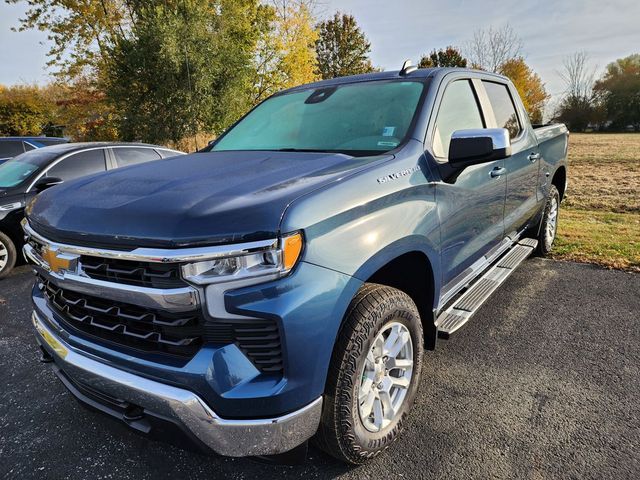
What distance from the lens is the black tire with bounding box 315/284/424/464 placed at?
179cm

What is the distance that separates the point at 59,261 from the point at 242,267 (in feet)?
2.94

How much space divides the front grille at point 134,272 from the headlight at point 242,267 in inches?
2.3

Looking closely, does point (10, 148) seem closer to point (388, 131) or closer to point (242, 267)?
point (388, 131)

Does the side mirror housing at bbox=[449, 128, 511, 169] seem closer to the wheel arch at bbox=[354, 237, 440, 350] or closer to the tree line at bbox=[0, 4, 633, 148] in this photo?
the wheel arch at bbox=[354, 237, 440, 350]

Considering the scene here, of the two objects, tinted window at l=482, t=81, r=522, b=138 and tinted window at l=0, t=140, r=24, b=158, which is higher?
tinted window at l=0, t=140, r=24, b=158

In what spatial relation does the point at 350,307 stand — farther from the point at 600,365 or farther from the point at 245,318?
the point at 600,365

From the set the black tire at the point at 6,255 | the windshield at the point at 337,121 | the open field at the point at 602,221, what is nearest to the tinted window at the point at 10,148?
the black tire at the point at 6,255

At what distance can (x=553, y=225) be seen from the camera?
17.6 ft

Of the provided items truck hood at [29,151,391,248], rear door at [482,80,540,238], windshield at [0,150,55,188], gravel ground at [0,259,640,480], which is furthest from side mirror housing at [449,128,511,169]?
windshield at [0,150,55,188]

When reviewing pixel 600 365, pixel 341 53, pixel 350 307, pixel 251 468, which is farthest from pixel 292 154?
pixel 341 53

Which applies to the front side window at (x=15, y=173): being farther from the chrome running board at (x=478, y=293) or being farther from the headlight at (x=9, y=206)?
the chrome running board at (x=478, y=293)

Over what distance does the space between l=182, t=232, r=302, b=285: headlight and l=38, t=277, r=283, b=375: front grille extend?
0.15 metres

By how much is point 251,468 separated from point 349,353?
2.79 ft

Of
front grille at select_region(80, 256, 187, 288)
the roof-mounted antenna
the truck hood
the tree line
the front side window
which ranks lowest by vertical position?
front grille at select_region(80, 256, 187, 288)
